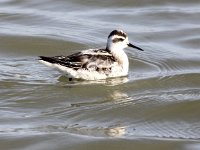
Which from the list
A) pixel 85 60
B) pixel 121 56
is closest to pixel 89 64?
pixel 85 60

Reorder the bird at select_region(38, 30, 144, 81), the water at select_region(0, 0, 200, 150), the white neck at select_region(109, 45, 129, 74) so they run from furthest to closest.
Result: the white neck at select_region(109, 45, 129, 74)
the bird at select_region(38, 30, 144, 81)
the water at select_region(0, 0, 200, 150)

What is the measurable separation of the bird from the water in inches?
8.0

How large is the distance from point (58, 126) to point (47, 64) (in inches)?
129

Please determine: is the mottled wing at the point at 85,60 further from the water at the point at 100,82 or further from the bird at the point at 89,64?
the water at the point at 100,82

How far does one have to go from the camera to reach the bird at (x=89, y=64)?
14883 millimetres

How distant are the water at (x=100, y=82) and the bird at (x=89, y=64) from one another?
8.0 inches

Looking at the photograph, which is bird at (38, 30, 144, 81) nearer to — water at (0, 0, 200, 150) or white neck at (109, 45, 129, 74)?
white neck at (109, 45, 129, 74)

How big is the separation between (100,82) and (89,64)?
0.51 m

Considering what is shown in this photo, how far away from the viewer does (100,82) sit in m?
14.8

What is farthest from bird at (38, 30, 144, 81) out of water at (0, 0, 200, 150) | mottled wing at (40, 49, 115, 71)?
water at (0, 0, 200, 150)

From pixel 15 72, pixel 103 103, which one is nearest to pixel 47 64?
pixel 15 72

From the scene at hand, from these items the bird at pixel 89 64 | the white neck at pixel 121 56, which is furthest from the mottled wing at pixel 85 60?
the white neck at pixel 121 56

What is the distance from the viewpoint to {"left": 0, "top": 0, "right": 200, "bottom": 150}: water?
11.2 m

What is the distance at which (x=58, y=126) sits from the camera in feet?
38.3
